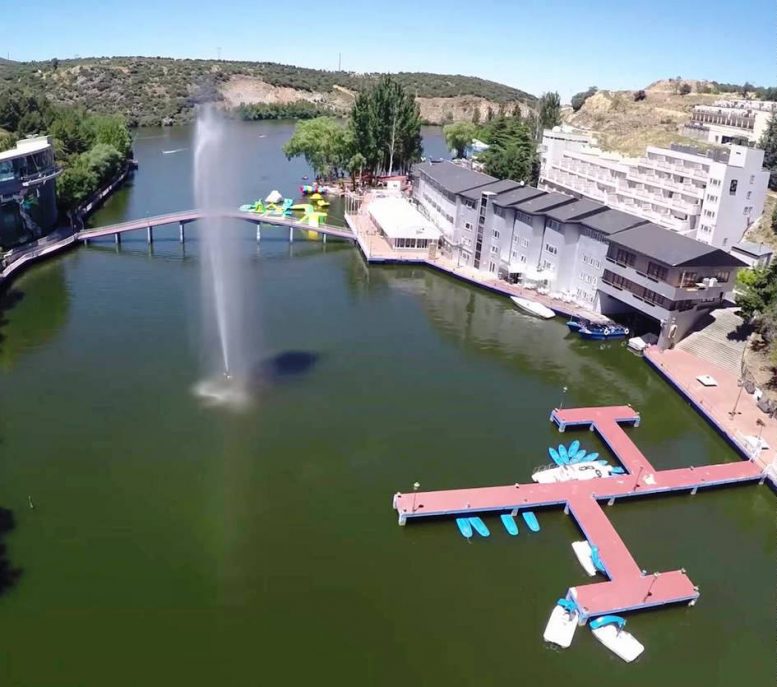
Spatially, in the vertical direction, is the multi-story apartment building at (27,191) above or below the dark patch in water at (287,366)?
above

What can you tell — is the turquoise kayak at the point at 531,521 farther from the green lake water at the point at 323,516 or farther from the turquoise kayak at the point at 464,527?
the turquoise kayak at the point at 464,527

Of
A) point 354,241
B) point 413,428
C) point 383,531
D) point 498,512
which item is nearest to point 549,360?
point 413,428

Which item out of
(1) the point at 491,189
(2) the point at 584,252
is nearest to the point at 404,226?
(1) the point at 491,189

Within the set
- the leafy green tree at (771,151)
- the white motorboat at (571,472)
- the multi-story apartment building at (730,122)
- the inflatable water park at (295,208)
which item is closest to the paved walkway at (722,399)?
the white motorboat at (571,472)

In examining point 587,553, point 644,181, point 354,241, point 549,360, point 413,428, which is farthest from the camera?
point 354,241

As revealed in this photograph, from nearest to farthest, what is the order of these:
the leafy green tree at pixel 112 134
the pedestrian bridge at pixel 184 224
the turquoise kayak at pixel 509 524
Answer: the turquoise kayak at pixel 509 524
the pedestrian bridge at pixel 184 224
the leafy green tree at pixel 112 134

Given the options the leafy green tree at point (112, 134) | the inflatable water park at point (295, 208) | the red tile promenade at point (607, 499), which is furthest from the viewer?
the leafy green tree at point (112, 134)

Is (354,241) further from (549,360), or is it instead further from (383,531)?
(383,531)
